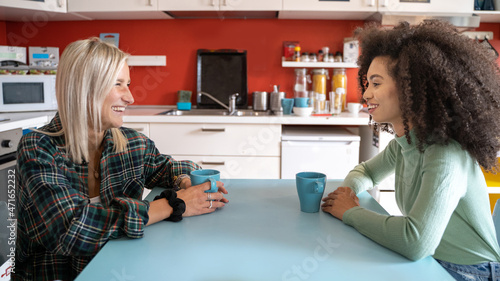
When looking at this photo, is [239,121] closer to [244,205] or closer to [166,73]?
[166,73]

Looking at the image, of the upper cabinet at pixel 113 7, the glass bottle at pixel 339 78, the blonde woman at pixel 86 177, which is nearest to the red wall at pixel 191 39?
the glass bottle at pixel 339 78

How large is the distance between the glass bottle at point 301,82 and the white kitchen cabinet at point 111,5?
1.18 m

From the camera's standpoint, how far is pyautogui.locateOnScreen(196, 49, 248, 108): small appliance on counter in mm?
3523

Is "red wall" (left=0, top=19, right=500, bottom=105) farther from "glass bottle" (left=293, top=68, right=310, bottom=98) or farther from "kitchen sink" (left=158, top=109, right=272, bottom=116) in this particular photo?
"kitchen sink" (left=158, top=109, right=272, bottom=116)

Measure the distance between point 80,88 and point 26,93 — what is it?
75.3 inches

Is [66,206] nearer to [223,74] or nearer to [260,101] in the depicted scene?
[260,101]

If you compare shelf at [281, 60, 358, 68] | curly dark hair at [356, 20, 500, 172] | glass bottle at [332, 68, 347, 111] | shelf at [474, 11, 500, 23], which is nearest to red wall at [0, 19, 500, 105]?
glass bottle at [332, 68, 347, 111]

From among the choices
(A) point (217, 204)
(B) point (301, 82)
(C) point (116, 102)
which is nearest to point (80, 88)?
(C) point (116, 102)

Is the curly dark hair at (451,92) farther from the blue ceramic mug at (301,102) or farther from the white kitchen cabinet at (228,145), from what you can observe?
the blue ceramic mug at (301,102)

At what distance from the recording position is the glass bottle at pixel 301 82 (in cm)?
348

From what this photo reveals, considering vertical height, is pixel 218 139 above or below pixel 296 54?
below

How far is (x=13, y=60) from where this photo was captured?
316 cm

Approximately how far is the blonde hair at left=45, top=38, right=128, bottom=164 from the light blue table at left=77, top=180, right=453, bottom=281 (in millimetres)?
376

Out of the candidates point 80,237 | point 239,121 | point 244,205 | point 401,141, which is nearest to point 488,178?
point 239,121
